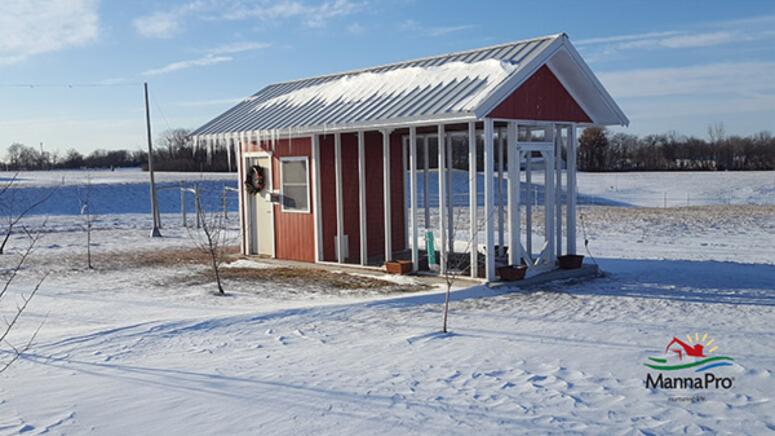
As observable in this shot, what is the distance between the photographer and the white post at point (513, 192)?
32.9 feet

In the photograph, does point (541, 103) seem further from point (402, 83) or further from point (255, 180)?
point (255, 180)

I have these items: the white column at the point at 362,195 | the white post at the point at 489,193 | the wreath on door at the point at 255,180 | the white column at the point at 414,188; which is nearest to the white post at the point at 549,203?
the white post at the point at 489,193

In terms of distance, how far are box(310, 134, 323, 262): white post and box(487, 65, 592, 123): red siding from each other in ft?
12.4

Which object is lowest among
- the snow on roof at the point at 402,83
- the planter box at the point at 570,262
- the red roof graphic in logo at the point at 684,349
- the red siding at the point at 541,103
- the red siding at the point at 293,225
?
the red roof graphic in logo at the point at 684,349

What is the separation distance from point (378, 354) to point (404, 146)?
7.71 m

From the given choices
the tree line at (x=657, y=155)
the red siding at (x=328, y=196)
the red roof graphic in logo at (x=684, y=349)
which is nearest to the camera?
the red roof graphic in logo at (x=684, y=349)

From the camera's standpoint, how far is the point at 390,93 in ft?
36.9

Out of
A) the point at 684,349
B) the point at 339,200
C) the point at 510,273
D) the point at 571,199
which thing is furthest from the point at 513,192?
the point at 684,349

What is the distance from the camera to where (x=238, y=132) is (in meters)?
12.9

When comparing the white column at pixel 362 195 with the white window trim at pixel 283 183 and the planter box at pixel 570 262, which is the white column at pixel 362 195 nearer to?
the white window trim at pixel 283 183

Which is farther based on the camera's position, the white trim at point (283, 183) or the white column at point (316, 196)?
the white trim at point (283, 183)

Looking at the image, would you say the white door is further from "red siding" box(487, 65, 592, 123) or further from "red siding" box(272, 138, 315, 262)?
"red siding" box(487, 65, 592, 123)

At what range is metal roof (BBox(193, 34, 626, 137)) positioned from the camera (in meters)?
9.78

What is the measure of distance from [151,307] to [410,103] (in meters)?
4.80
